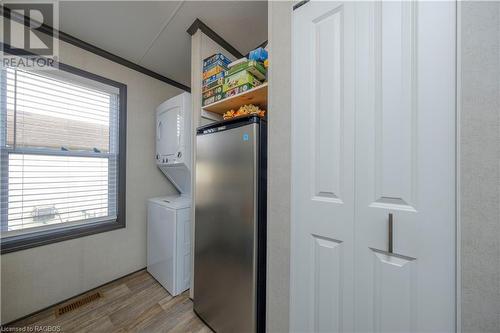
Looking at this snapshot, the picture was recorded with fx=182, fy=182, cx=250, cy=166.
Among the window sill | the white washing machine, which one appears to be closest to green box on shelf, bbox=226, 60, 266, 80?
the white washing machine

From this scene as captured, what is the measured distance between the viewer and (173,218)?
→ 174cm

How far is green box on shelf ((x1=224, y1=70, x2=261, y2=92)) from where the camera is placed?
138cm

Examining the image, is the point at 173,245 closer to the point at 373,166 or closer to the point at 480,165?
the point at 373,166

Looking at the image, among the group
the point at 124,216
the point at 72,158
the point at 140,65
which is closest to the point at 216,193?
the point at 124,216

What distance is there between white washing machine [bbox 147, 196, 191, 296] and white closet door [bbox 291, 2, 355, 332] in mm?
1200

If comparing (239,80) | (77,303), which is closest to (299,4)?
(239,80)

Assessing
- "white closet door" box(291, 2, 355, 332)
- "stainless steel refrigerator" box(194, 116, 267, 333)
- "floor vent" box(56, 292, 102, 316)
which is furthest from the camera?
"floor vent" box(56, 292, 102, 316)

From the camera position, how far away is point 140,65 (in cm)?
221

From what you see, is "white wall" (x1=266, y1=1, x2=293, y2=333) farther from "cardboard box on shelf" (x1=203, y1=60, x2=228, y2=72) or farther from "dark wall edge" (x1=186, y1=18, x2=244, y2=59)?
"dark wall edge" (x1=186, y1=18, x2=244, y2=59)

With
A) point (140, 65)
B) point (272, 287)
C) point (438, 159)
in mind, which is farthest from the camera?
point (140, 65)

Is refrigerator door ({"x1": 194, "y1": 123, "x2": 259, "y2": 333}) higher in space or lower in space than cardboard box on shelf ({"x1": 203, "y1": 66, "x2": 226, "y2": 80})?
lower

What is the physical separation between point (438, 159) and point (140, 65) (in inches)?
111

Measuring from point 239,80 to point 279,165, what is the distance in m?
0.81

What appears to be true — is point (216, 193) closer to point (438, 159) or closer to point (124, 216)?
point (438, 159)
